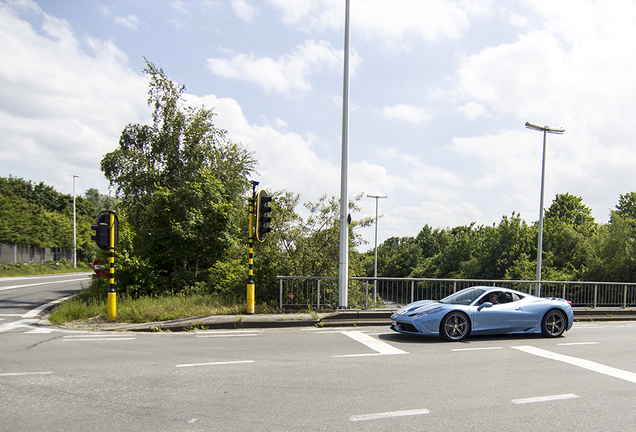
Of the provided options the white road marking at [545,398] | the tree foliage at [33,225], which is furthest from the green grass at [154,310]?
the tree foliage at [33,225]

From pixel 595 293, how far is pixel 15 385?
54.5ft

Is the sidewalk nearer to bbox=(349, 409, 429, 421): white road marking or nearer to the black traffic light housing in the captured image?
the black traffic light housing

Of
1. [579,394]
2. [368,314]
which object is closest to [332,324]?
[368,314]

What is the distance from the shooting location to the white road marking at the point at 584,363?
241 inches

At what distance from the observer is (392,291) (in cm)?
1288

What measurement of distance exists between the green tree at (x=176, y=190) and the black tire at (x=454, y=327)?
8.32m

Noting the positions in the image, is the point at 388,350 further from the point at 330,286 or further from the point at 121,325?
the point at 121,325

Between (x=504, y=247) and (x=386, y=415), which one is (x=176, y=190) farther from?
(x=504, y=247)

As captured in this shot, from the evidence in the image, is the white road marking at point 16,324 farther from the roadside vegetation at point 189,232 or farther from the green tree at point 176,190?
the green tree at point 176,190

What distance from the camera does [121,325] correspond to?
9.74 meters

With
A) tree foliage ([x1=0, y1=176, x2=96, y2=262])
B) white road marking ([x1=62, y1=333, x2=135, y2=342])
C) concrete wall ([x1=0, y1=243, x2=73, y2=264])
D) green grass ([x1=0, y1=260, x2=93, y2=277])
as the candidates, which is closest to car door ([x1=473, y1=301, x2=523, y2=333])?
white road marking ([x1=62, y1=333, x2=135, y2=342])

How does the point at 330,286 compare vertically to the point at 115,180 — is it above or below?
below

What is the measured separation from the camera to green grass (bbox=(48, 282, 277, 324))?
10.3 metres

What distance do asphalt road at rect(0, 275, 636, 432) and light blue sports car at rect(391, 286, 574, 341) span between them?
32 cm
